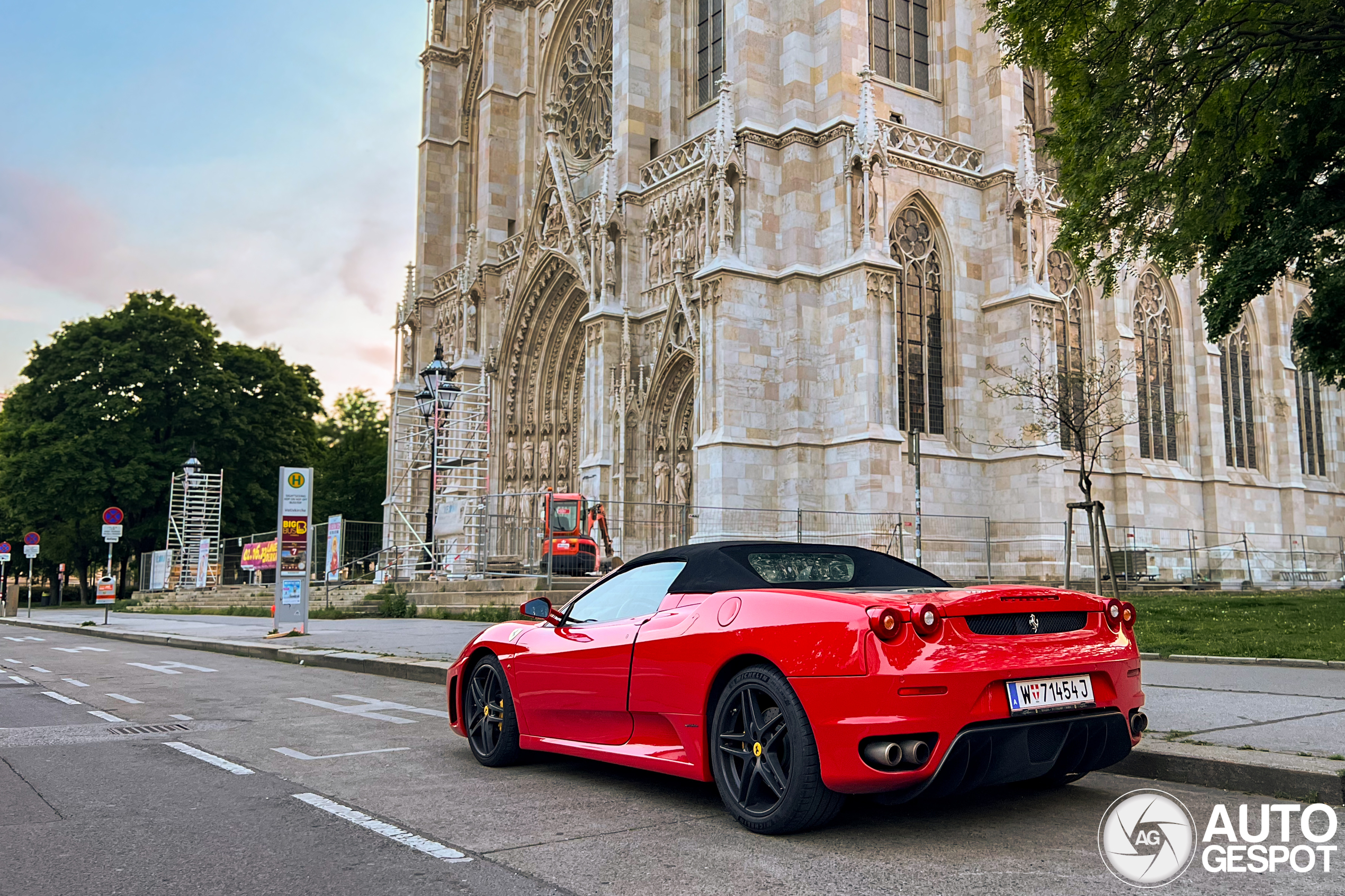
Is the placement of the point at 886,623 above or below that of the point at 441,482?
below

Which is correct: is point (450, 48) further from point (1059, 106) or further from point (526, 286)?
point (1059, 106)

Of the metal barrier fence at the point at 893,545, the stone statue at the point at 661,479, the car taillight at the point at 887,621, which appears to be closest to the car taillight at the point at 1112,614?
the car taillight at the point at 887,621

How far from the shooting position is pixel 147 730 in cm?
773

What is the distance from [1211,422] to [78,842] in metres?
33.3

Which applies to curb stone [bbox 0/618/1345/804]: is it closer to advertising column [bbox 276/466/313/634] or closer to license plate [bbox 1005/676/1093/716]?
license plate [bbox 1005/676/1093/716]

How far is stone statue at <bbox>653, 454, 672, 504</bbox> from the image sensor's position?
1130 inches

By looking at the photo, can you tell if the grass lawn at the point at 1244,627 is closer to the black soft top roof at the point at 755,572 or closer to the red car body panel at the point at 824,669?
the black soft top roof at the point at 755,572

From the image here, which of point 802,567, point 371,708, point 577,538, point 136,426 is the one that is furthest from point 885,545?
point 136,426

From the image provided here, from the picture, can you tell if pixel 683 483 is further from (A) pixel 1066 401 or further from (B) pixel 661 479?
(A) pixel 1066 401

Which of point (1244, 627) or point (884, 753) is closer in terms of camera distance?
point (884, 753)

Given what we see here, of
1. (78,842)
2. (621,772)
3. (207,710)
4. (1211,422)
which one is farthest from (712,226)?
(78,842)

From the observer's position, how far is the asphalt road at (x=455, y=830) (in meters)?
3.73

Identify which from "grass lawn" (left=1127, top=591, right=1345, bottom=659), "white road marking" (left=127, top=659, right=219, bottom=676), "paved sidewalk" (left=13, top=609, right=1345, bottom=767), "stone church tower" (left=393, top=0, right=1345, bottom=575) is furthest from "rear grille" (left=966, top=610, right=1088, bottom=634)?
"stone church tower" (left=393, top=0, right=1345, bottom=575)

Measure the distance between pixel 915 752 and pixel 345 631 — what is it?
51.7 ft
